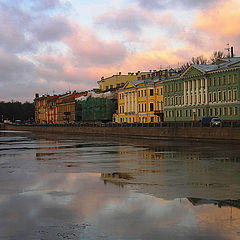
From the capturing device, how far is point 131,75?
114 meters

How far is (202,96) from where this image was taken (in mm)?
66812

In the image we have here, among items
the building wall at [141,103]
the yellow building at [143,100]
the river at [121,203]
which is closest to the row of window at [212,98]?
the yellow building at [143,100]

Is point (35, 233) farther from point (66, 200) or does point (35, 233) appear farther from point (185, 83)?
point (185, 83)

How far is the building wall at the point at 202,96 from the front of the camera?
197ft

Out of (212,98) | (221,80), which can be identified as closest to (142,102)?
(212,98)

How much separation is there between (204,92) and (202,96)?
714 millimetres

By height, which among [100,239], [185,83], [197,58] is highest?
[197,58]

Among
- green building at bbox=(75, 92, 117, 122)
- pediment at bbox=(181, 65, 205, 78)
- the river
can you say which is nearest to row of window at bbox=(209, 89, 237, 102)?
pediment at bbox=(181, 65, 205, 78)

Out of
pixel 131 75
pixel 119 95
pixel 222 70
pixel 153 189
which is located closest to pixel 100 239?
pixel 153 189

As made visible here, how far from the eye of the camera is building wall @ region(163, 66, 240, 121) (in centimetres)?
6016

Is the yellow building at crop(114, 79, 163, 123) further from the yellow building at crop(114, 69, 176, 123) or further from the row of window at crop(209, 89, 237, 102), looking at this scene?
the row of window at crop(209, 89, 237, 102)

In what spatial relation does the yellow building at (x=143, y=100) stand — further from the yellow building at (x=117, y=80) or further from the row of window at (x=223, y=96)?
the yellow building at (x=117, y=80)

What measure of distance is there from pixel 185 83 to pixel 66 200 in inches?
2290

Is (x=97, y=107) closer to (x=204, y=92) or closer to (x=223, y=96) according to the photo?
(x=204, y=92)
